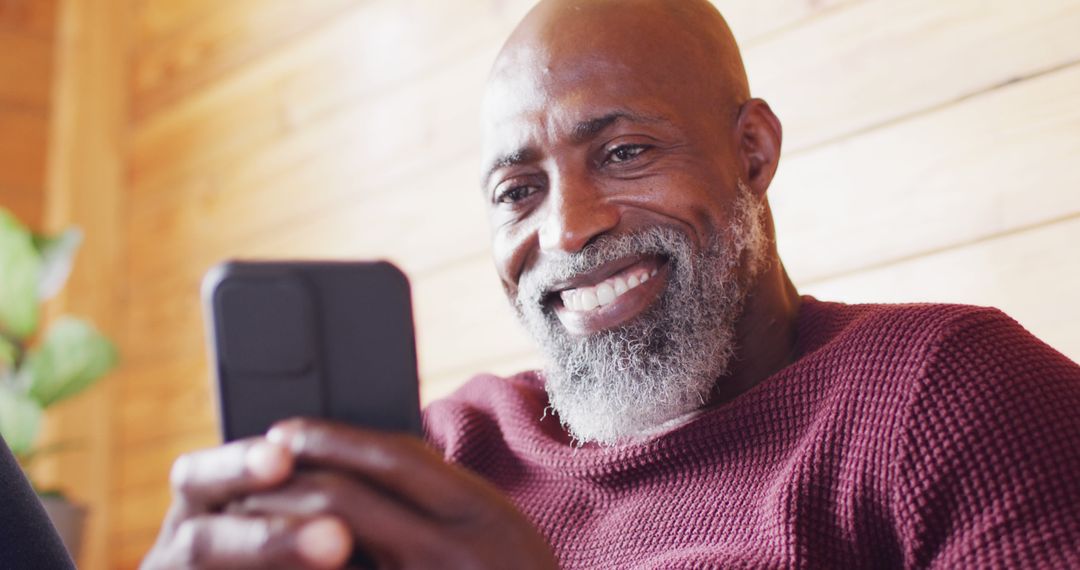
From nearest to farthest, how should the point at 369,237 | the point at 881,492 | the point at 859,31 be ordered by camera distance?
1. the point at 881,492
2. the point at 859,31
3. the point at 369,237

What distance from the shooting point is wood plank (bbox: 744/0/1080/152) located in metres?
1.20

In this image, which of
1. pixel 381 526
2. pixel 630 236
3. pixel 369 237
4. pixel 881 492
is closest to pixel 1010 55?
pixel 630 236

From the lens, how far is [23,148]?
271 cm

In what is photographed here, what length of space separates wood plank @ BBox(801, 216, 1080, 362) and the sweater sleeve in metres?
0.31

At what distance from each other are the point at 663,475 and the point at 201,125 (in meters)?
1.61

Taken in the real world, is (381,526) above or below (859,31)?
below

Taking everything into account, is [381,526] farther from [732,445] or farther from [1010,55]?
[1010,55]

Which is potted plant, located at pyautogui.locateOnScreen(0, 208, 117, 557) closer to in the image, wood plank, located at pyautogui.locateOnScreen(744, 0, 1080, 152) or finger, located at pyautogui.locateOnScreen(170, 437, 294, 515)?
wood plank, located at pyautogui.locateOnScreen(744, 0, 1080, 152)

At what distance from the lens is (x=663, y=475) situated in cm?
103

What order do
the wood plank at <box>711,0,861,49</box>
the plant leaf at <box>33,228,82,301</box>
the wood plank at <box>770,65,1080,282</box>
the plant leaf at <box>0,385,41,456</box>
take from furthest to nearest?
the plant leaf at <box>33,228,82,301</box>, the plant leaf at <box>0,385,41,456</box>, the wood plank at <box>711,0,861,49</box>, the wood plank at <box>770,65,1080,282</box>

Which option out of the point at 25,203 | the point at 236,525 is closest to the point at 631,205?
the point at 236,525

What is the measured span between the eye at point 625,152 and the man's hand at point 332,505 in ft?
1.80

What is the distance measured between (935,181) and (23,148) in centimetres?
222

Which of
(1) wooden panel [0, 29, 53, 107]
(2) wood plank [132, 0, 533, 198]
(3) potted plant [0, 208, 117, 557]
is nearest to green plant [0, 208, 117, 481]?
(3) potted plant [0, 208, 117, 557]
